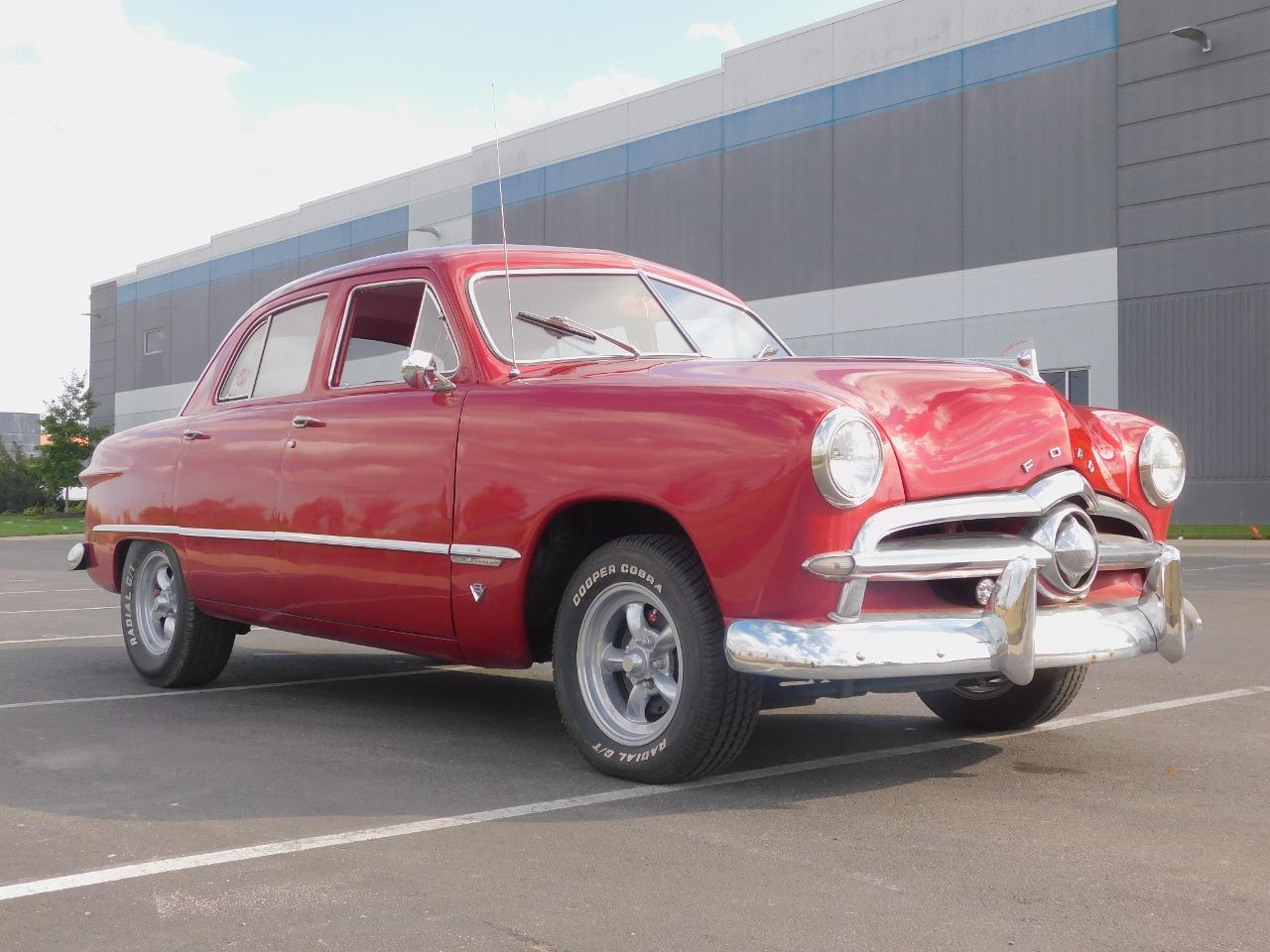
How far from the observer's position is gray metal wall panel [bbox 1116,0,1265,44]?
26.8m

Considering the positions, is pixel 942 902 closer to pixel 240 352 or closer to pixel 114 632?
pixel 240 352

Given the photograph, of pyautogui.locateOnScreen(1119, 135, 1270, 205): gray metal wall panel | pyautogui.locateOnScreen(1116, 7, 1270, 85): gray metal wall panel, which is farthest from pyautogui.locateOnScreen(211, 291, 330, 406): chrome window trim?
pyautogui.locateOnScreen(1116, 7, 1270, 85): gray metal wall panel

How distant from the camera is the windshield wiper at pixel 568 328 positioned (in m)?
5.46

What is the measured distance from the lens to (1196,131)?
2712 cm

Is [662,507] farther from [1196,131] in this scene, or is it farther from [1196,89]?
[1196,89]

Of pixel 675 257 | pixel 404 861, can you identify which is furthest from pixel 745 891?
pixel 675 257

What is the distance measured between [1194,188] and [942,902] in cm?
2666

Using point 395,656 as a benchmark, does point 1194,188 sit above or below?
above

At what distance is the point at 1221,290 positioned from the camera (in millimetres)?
26766

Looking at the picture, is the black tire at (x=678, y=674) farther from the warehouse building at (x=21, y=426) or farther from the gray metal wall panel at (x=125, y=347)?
the warehouse building at (x=21, y=426)

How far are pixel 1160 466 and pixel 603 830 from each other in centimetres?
242

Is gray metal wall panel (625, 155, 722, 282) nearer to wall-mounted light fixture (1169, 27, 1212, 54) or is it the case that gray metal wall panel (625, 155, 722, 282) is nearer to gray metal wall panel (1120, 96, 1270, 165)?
gray metal wall panel (1120, 96, 1270, 165)

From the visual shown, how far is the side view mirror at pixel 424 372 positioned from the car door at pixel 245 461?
3.26 ft

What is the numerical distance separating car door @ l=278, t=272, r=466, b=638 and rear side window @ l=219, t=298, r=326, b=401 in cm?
25
